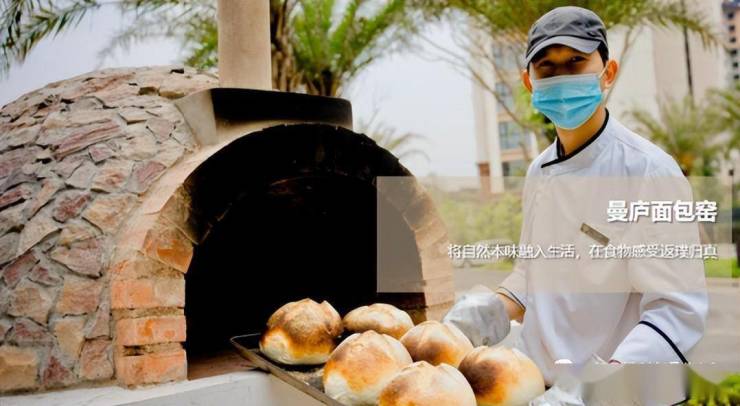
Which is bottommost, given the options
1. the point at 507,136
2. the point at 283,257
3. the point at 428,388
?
the point at 428,388

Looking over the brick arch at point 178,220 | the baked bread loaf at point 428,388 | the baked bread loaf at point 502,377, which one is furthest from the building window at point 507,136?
the baked bread loaf at point 428,388

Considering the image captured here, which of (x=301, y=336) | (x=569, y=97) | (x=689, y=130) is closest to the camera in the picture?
(x=569, y=97)

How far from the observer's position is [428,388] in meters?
1.41

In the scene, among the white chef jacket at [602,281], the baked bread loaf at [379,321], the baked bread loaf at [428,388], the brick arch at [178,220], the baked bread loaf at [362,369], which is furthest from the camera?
the brick arch at [178,220]

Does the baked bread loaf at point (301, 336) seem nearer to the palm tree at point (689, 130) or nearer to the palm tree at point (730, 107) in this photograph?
the palm tree at point (689, 130)

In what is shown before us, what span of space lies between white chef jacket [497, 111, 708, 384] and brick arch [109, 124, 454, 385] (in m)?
1.26

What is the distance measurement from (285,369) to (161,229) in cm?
74

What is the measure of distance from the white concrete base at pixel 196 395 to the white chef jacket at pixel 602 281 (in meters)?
0.90

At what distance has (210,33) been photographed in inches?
357

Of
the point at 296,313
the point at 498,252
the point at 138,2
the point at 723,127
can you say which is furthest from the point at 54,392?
the point at 723,127

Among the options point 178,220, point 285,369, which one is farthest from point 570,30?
point 178,220

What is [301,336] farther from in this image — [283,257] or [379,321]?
[283,257]

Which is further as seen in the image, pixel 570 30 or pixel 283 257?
pixel 283 257

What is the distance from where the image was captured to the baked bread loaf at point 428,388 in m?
1.39
